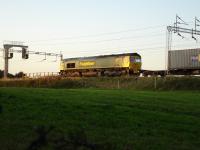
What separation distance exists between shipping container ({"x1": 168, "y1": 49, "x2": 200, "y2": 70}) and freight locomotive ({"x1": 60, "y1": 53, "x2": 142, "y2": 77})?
5.22m

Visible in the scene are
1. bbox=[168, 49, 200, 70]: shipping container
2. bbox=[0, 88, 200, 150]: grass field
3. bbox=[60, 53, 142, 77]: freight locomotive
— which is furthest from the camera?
bbox=[60, 53, 142, 77]: freight locomotive

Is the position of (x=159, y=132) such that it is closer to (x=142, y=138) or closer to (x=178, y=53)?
(x=142, y=138)

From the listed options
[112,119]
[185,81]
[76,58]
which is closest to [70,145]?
[112,119]

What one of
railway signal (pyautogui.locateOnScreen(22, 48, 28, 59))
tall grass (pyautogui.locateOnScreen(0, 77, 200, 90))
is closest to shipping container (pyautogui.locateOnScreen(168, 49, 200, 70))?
tall grass (pyautogui.locateOnScreen(0, 77, 200, 90))

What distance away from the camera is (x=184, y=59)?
2384 inches

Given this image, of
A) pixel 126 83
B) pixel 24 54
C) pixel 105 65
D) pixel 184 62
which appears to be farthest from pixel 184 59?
pixel 24 54

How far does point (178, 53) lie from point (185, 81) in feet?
40.9

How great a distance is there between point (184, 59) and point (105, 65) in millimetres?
12425

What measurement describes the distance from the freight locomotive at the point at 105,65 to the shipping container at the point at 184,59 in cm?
522

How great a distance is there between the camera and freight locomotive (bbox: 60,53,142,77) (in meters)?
64.4

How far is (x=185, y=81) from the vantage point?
49781 mm

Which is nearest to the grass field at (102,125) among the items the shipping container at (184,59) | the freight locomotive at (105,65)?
the shipping container at (184,59)

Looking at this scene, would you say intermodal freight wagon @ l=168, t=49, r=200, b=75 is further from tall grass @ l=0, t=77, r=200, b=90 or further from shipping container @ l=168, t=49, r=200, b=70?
tall grass @ l=0, t=77, r=200, b=90

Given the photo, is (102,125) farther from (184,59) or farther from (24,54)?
(24,54)
